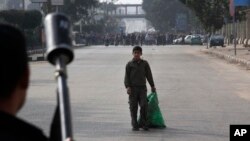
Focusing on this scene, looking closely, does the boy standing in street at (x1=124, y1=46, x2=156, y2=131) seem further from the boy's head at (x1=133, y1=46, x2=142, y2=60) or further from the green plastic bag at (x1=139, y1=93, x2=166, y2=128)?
the green plastic bag at (x1=139, y1=93, x2=166, y2=128)

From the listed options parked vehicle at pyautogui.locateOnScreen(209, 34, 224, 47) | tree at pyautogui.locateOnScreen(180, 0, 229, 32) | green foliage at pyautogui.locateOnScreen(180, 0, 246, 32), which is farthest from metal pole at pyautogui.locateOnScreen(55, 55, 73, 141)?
parked vehicle at pyautogui.locateOnScreen(209, 34, 224, 47)

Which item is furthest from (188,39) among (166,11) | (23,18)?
(166,11)

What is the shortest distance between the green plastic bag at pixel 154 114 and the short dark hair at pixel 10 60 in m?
11.0

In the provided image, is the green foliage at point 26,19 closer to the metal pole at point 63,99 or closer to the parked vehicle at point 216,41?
the parked vehicle at point 216,41

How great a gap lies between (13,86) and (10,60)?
0.09 m

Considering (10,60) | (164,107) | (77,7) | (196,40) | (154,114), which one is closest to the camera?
(10,60)

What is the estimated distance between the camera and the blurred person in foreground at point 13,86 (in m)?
2.15

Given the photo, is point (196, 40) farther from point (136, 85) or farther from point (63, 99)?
point (63, 99)

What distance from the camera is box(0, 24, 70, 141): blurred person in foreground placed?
2152 millimetres

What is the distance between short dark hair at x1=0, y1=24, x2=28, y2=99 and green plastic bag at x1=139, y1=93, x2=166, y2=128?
36.0 feet

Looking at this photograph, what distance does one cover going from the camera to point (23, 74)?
2.33 m

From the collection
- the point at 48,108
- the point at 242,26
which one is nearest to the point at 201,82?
the point at 48,108

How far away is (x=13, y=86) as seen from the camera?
2.26 metres

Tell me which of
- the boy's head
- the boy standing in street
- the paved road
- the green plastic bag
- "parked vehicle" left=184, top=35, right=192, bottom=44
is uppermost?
the boy's head
